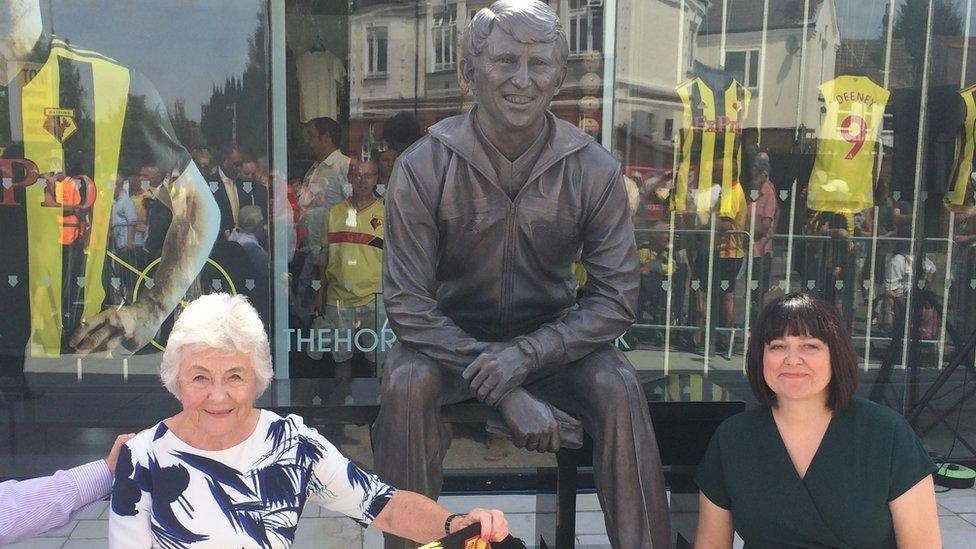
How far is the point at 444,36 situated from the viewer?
15.3ft

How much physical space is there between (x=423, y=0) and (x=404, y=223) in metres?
2.56

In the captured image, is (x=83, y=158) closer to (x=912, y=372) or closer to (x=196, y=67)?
(x=196, y=67)

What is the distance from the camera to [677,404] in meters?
2.85

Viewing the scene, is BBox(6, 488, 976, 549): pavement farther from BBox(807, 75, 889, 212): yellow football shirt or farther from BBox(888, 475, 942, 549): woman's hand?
BBox(807, 75, 889, 212): yellow football shirt

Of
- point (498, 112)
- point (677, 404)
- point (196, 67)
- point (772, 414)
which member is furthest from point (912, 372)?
point (196, 67)

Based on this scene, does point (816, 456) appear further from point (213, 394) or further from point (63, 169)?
point (63, 169)

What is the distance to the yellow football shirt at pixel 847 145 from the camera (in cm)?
503

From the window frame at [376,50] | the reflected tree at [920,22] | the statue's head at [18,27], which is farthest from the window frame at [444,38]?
the reflected tree at [920,22]

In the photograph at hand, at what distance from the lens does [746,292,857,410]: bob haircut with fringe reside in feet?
7.14

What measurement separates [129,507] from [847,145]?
4.60 m

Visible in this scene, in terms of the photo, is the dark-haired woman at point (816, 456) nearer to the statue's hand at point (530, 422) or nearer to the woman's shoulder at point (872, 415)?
the woman's shoulder at point (872, 415)

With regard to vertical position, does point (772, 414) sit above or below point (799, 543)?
above

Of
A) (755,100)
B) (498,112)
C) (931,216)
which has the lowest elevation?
(931,216)

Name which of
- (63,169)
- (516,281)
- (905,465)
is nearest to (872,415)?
(905,465)
